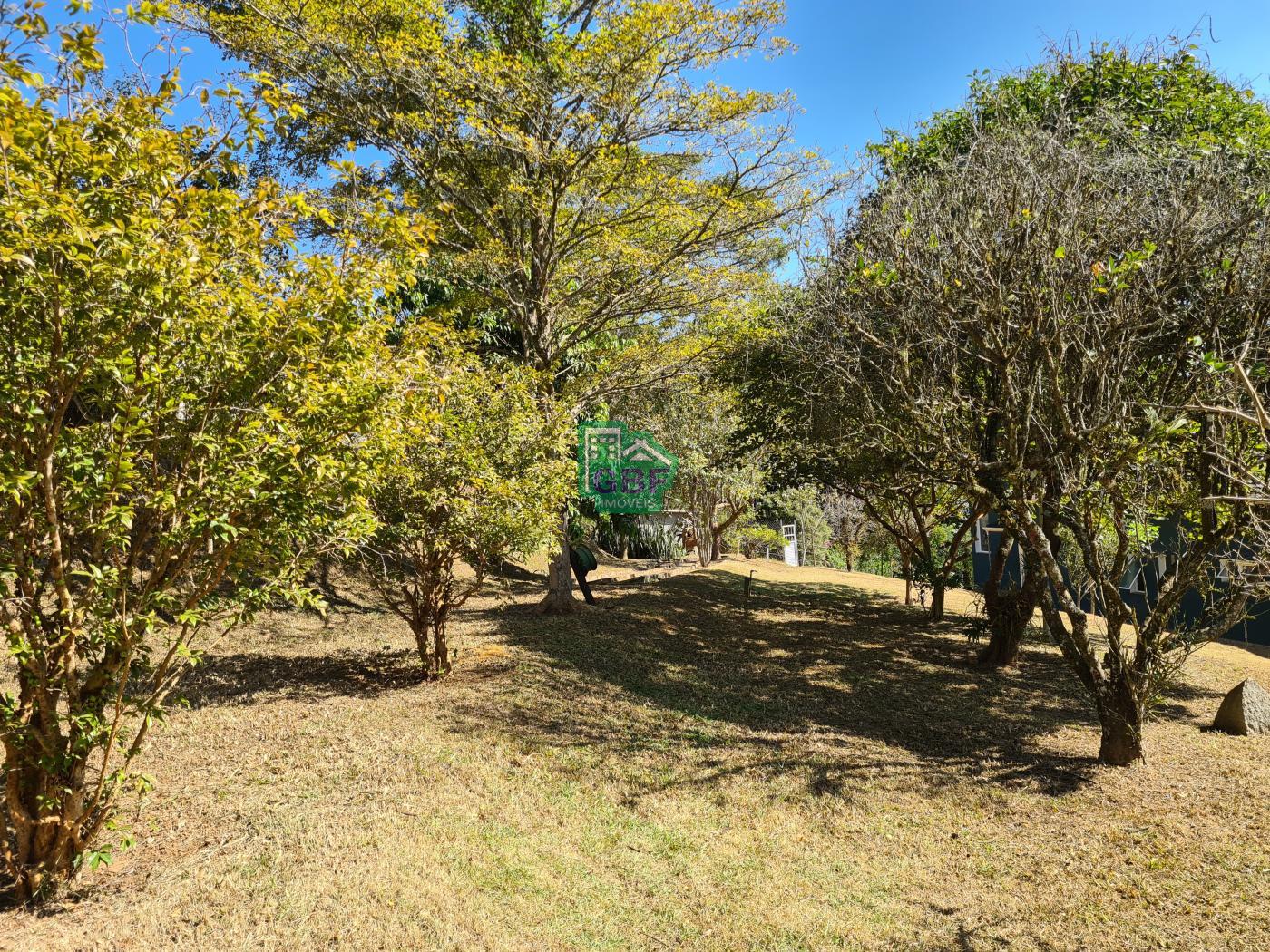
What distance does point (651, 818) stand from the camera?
20.1ft

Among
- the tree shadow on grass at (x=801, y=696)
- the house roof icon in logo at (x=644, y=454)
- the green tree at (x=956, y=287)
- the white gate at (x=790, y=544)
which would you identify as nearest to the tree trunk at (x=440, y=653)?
the tree shadow on grass at (x=801, y=696)

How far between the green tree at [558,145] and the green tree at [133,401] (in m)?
6.07

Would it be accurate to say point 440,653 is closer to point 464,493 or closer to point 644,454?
point 464,493

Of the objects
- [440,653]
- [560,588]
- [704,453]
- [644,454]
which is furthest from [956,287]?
[704,453]

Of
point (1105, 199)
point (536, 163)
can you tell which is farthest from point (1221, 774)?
point (536, 163)

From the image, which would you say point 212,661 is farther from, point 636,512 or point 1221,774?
point 636,512

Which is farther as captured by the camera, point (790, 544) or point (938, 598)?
point (790, 544)

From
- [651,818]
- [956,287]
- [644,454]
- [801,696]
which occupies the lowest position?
[651,818]

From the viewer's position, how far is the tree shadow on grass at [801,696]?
759 cm

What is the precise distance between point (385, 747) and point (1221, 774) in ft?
25.7

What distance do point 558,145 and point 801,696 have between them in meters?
8.69

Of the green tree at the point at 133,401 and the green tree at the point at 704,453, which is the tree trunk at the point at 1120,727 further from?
the green tree at the point at 704,453

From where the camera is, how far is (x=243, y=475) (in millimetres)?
3996

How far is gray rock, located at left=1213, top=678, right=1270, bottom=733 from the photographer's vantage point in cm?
838
